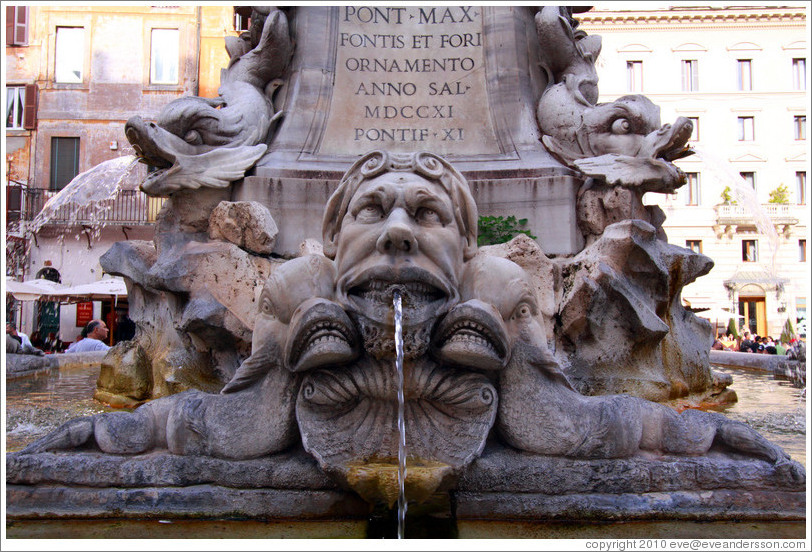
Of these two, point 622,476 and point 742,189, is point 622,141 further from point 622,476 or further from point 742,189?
point 622,476

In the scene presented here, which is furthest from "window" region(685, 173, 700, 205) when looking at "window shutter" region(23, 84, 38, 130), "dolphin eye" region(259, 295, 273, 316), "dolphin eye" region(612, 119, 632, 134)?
"dolphin eye" region(259, 295, 273, 316)

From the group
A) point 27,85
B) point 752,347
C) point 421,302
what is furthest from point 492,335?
point 27,85

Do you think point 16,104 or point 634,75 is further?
point 634,75

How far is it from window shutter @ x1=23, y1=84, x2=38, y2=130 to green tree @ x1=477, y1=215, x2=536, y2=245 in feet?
78.1

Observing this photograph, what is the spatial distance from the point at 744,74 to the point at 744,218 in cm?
756

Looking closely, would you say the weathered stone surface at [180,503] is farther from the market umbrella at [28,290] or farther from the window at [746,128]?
the window at [746,128]

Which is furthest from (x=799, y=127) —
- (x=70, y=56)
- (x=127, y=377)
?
(x=127, y=377)

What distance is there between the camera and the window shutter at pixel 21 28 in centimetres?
2338

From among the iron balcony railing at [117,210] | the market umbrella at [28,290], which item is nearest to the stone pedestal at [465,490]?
the market umbrella at [28,290]

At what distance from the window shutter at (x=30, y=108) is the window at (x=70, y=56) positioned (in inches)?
A: 35.1

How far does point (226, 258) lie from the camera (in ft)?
13.2

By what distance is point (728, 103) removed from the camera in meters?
32.6

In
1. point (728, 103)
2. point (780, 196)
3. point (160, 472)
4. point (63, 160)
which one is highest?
point (728, 103)

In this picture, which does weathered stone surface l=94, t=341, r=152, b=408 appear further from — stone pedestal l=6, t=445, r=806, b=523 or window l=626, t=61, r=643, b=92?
window l=626, t=61, r=643, b=92
